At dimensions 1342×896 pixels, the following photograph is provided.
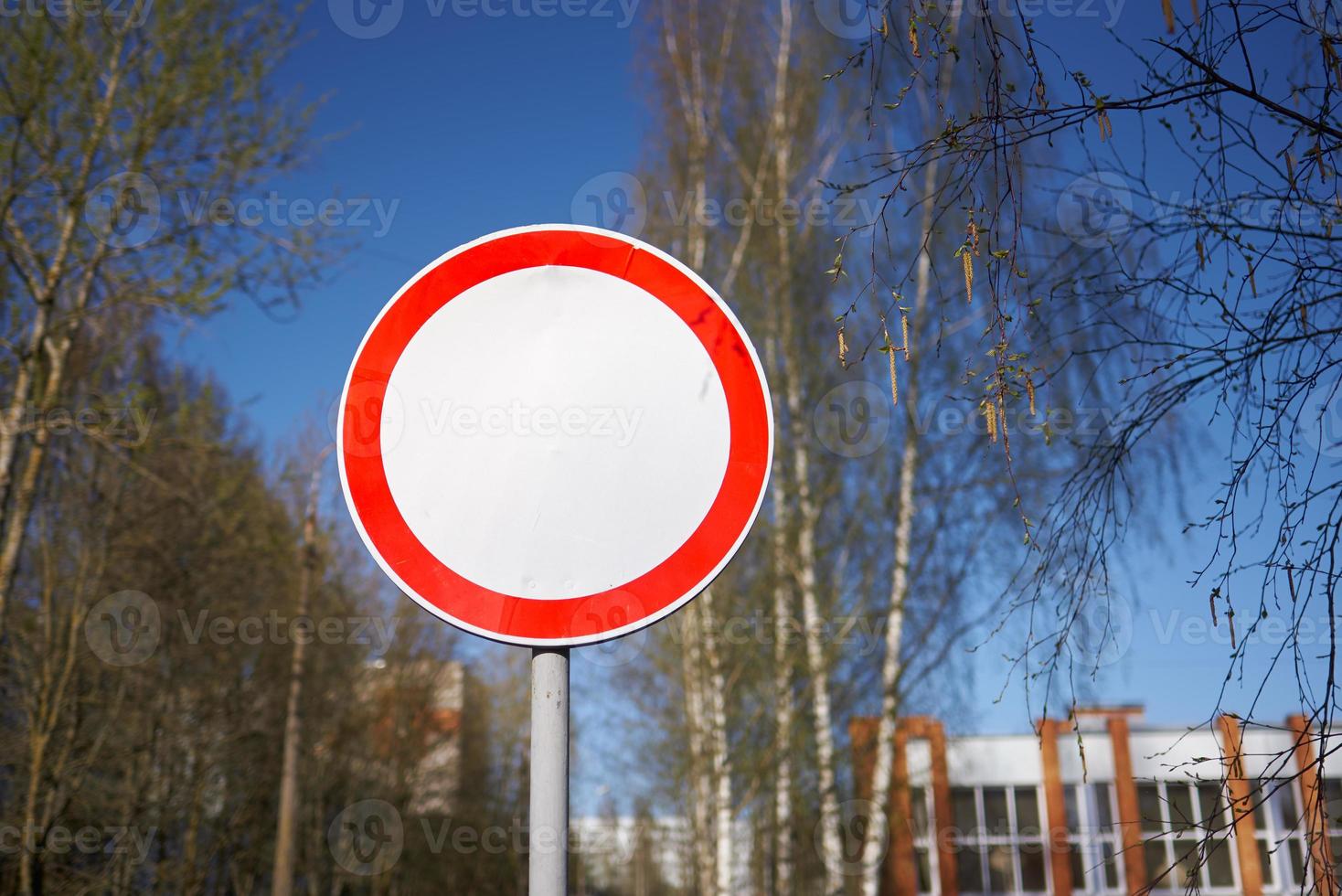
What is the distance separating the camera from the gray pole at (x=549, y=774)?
1.36m

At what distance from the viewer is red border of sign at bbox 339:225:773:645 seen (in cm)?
152

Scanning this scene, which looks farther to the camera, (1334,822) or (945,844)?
(945,844)

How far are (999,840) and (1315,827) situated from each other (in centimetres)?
3031

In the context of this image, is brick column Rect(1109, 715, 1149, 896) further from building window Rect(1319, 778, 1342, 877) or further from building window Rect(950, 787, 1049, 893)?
Answer: building window Rect(1319, 778, 1342, 877)

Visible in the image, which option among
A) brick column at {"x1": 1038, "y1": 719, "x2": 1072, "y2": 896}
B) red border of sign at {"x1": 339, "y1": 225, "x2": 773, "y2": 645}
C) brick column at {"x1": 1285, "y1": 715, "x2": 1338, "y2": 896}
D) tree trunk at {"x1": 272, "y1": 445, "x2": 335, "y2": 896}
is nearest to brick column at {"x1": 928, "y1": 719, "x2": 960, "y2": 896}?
brick column at {"x1": 1038, "y1": 719, "x2": 1072, "y2": 896}

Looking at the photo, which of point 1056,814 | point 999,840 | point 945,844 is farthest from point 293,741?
point 1056,814

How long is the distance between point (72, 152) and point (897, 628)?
9.27 meters

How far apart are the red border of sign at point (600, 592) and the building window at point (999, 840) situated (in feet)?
96.6

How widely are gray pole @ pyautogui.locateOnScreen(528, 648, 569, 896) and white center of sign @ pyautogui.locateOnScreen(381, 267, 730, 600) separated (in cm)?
11

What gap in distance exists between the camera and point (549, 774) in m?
1.40

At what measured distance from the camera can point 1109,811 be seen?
29438mm

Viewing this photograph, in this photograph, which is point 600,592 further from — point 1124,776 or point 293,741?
point 1124,776

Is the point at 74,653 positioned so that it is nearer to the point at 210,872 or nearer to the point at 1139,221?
the point at 210,872

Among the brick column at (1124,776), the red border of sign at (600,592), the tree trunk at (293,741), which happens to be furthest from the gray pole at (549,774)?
the brick column at (1124,776)
